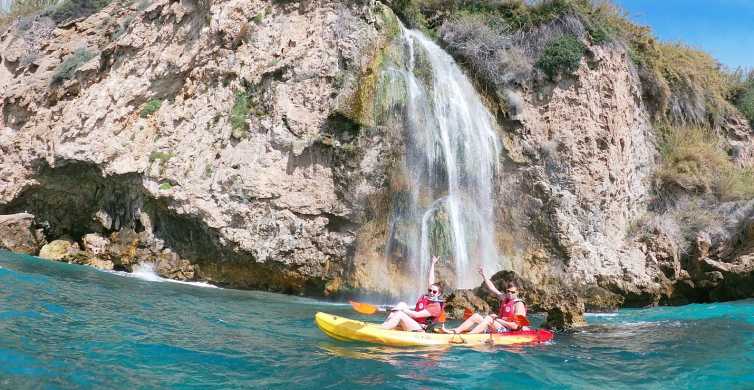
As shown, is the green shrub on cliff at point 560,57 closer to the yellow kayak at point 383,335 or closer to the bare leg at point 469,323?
the bare leg at point 469,323

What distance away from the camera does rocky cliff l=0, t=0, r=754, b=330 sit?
44.5 ft

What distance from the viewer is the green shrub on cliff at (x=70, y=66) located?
17688 millimetres

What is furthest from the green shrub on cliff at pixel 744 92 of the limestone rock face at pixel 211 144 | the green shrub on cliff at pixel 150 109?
the green shrub on cliff at pixel 150 109

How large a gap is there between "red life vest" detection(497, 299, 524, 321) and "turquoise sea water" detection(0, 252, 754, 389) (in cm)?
85

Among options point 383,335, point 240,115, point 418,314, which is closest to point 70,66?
point 240,115

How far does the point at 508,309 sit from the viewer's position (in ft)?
31.4

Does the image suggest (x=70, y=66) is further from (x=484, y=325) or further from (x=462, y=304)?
(x=484, y=325)

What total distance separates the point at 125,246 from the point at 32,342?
8919 mm

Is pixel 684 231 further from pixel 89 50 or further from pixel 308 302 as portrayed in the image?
pixel 89 50

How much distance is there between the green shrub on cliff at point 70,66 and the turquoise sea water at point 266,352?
8.69 m

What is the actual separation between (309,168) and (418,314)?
579 cm

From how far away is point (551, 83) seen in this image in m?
15.6

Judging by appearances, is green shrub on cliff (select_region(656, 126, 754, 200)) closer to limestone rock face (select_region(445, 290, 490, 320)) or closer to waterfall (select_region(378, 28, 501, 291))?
waterfall (select_region(378, 28, 501, 291))

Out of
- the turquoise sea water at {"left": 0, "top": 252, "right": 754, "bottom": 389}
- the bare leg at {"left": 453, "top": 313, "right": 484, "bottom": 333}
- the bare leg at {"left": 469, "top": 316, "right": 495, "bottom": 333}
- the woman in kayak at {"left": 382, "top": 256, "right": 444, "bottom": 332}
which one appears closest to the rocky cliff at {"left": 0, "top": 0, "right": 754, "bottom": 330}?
the turquoise sea water at {"left": 0, "top": 252, "right": 754, "bottom": 389}
